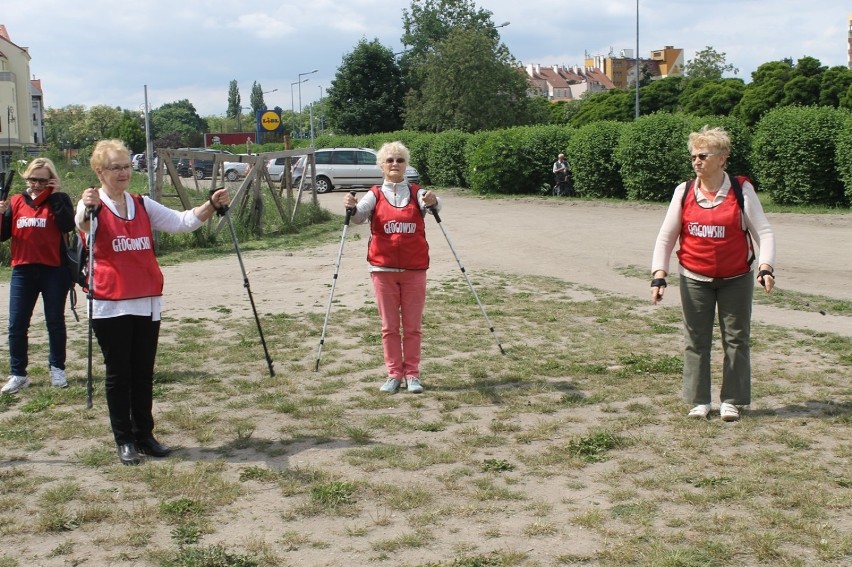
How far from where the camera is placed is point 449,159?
38.2m

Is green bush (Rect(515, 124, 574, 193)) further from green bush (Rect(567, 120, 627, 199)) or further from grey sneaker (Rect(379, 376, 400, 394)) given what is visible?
grey sneaker (Rect(379, 376, 400, 394))

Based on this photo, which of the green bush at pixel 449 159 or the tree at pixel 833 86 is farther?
the tree at pixel 833 86

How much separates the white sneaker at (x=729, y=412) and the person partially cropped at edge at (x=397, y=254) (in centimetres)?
225

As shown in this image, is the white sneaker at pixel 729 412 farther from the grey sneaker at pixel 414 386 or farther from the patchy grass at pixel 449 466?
the grey sneaker at pixel 414 386

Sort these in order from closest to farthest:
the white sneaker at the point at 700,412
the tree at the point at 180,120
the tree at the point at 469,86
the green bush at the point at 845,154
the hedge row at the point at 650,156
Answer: the white sneaker at the point at 700,412 → the green bush at the point at 845,154 → the hedge row at the point at 650,156 → the tree at the point at 469,86 → the tree at the point at 180,120

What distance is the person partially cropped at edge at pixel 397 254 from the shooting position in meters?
7.52

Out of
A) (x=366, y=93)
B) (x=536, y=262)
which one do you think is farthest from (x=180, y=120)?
(x=536, y=262)

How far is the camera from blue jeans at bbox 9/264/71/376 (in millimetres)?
7852

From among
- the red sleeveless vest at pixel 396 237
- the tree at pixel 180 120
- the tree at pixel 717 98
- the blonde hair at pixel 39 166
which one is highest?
the tree at pixel 180 120

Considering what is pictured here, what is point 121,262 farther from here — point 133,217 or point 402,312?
point 402,312

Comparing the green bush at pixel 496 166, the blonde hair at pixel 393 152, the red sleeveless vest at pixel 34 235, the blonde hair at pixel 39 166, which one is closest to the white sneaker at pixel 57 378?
the red sleeveless vest at pixel 34 235

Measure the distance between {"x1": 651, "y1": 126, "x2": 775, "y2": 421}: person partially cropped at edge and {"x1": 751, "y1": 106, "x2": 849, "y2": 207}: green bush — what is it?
1821 cm

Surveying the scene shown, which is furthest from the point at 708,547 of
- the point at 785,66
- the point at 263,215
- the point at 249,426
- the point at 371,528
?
the point at 785,66

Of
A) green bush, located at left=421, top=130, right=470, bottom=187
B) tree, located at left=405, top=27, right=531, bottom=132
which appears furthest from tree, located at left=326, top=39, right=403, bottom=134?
green bush, located at left=421, top=130, right=470, bottom=187
